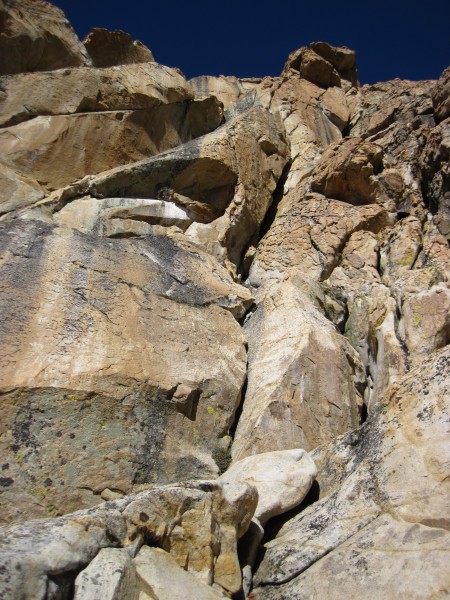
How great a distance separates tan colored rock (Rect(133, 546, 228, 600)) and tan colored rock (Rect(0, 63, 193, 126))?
16703 millimetres

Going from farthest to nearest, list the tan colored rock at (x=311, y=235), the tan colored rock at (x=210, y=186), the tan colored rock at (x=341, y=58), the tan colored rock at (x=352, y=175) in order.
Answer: the tan colored rock at (x=341, y=58)
the tan colored rock at (x=352, y=175)
the tan colored rock at (x=311, y=235)
the tan colored rock at (x=210, y=186)

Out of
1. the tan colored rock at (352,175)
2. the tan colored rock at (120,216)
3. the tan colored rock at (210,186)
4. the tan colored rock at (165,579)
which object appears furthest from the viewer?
the tan colored rock at (352,175)

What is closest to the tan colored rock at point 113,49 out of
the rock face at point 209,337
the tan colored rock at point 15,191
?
the rock face at point 209,337

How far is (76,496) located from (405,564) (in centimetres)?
530

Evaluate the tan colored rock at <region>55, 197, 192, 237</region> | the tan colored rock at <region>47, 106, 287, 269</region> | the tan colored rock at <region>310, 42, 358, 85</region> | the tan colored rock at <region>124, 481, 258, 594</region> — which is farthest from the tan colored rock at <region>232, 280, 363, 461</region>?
the tan colored rock at <region>310, 42, 358, 85</region>

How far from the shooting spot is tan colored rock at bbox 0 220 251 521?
9.28 meters

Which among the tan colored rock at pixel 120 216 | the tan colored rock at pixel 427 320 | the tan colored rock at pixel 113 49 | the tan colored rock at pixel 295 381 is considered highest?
the tan colored rock at pixel 113 49

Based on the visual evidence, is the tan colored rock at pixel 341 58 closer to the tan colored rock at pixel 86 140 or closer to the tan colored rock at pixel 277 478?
the tan colored rock at pixel 86 140

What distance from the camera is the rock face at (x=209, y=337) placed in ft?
22.3

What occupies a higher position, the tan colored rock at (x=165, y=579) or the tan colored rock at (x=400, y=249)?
the tan colored rock at (x=400, y=249)

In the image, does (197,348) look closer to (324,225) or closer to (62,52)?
(324,225)

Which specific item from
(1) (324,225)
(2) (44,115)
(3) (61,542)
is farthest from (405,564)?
(2) (44,115)

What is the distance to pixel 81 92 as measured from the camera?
1991 centimetres

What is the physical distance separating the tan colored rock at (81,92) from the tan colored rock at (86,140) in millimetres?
370
